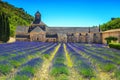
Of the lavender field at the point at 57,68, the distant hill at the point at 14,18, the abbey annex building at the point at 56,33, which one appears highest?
the distant hill at the point at 14,18

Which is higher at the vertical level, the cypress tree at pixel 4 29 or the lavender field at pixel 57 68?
the cypress tree at pixel 4 29

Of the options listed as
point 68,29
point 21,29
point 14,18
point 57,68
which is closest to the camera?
point 57,68

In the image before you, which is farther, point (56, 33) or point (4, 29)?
point (56, 33)

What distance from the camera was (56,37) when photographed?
94.6m

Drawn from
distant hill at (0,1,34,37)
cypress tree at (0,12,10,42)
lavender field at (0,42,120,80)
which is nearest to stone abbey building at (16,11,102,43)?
distant hill at (0,1,34,37)

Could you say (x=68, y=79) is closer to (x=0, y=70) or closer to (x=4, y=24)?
(x=0, y=70)

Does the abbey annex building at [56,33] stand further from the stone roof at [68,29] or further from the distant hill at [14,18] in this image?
the distant hill at [14,18]

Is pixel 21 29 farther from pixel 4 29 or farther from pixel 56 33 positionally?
pixel 4 29

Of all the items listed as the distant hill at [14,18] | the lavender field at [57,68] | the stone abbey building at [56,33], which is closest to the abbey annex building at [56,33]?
the stone abbey building at [56,33]

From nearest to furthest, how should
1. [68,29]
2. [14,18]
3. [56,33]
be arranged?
[56,33] < [68,29] < [14,18]

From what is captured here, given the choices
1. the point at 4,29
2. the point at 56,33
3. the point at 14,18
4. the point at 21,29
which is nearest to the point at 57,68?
the point at 4,29

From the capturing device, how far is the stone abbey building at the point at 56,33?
9250 centimetres

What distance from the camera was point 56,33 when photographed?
95.7m

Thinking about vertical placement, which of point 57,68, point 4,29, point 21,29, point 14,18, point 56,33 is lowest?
point 57,68
